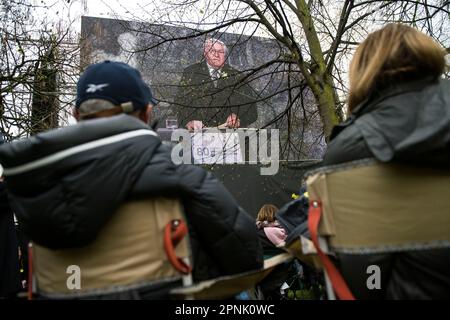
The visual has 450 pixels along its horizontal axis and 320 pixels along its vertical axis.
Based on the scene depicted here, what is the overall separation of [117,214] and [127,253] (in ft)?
0.46

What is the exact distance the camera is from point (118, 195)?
4.89ft

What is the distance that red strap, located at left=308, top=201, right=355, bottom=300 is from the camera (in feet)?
5.12

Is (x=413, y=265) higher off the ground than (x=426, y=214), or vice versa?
(x=426, y=214)

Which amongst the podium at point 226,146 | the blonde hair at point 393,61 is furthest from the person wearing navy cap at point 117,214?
the podium at point 226,146

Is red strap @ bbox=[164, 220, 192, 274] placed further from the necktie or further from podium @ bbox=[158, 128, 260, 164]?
podium @ bbox=[158, 128, 260, 164]

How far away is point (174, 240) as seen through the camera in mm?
1551

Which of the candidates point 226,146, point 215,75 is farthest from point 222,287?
point 226,146

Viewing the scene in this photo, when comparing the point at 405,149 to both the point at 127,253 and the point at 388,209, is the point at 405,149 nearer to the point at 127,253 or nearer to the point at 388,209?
the point at 388,209

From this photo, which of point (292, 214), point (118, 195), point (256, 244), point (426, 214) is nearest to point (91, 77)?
point (118, 195)

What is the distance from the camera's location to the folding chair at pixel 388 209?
1503mm

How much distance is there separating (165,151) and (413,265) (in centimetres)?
96

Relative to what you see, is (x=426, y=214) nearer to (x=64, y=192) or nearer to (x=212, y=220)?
(x=212, y=220)

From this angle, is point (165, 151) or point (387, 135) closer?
point (387, 135)

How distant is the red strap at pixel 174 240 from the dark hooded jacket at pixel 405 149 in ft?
1.88
